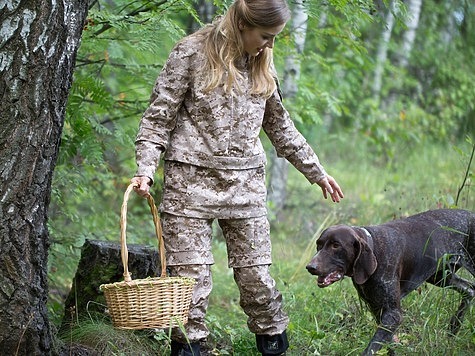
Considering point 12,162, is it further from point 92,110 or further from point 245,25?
point 92,110

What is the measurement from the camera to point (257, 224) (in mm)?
4023

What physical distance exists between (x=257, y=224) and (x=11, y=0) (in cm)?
173

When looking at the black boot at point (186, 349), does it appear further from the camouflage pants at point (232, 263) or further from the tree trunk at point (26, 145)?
the tree trunk at point (26, 145)

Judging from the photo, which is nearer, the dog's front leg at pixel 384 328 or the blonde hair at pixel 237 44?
the blonde hair at pixel 237 44

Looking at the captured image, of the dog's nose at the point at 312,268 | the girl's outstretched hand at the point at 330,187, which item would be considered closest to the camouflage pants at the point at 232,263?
the dog's nose at the point at 312,268

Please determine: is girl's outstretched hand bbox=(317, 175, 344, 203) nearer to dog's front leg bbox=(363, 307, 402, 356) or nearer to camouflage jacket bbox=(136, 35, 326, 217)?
camouflage jacket bbox=(136, 35, 326, 217)

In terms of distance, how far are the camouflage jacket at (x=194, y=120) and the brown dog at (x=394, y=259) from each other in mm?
771

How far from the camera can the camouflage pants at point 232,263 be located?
3.89 m

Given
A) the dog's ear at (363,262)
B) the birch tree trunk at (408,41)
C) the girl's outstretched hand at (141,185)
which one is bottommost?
the dog's ear at (363,262)

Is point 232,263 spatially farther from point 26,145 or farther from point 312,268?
point 26,145

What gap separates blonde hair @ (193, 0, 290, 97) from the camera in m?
3.75

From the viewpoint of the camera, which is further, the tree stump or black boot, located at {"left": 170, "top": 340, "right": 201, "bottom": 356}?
the tree stump

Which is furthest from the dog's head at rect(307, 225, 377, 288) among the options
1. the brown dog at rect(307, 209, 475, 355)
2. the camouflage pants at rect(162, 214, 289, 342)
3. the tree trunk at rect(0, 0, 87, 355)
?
the tree trunk at rect(0, 0, 87, 355)

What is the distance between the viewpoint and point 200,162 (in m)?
3.87
